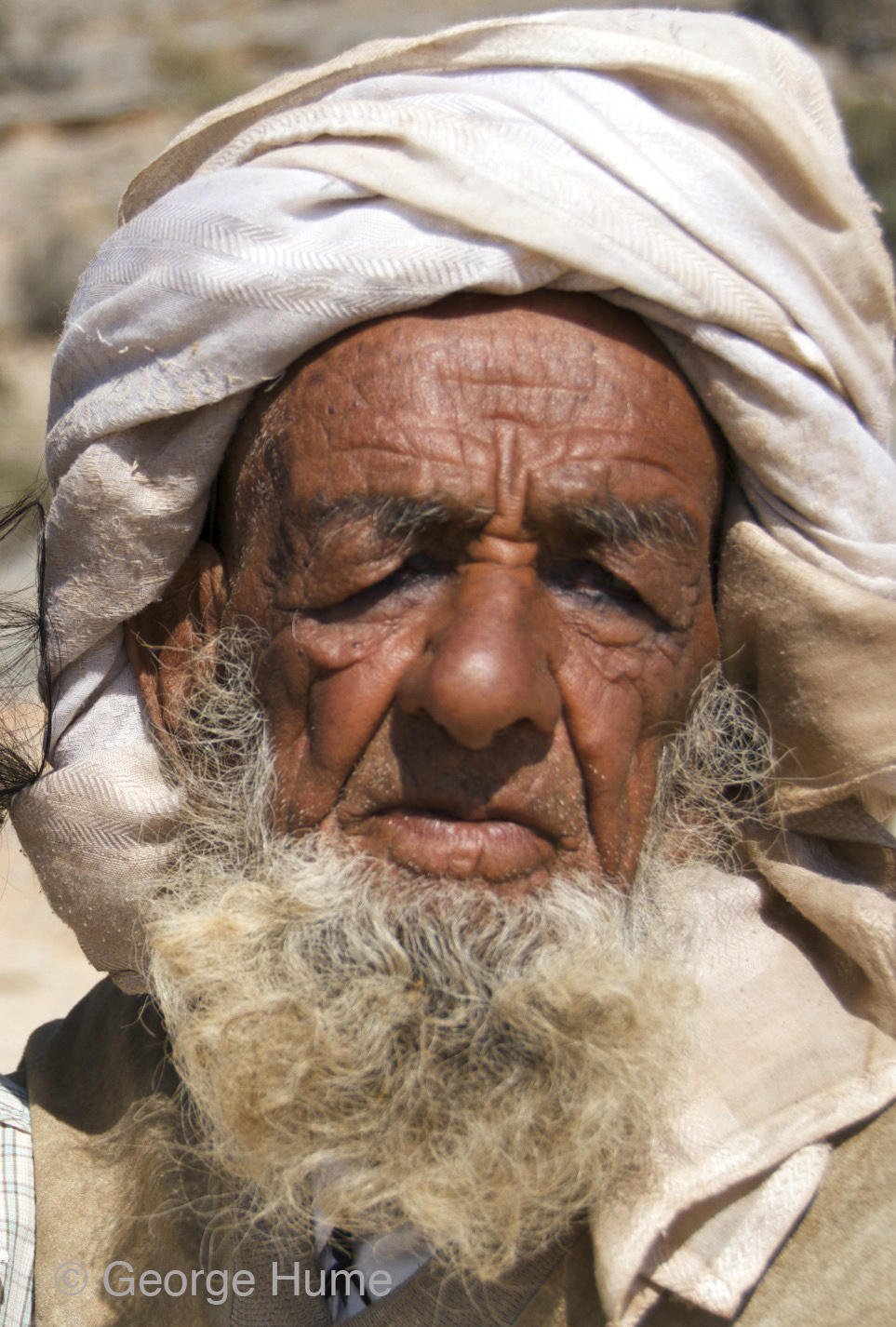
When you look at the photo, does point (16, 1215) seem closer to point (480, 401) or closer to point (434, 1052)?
point (434, 1052)

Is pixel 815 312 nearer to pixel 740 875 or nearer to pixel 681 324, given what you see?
pixel 681 324

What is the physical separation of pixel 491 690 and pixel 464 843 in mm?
226

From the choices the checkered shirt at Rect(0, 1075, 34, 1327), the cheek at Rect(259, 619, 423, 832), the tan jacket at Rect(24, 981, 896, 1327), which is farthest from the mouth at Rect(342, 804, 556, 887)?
the checkered shirt at Rect(0, 1075, 34, 1327)

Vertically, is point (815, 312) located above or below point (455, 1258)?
above

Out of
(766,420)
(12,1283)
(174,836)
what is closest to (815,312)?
(766,420)

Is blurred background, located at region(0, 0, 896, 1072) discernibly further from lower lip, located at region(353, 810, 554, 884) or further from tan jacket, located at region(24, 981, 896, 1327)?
lower lip, located at region(353, 810, 554, 884)

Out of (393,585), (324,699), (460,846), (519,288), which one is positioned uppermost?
(519,288)

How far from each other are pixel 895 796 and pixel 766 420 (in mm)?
635

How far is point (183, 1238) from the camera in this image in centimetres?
198

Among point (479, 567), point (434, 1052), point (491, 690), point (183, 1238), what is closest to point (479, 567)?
point (479, 567)

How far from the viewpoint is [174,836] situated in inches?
79.0

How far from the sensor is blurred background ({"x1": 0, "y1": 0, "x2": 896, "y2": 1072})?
11531mm

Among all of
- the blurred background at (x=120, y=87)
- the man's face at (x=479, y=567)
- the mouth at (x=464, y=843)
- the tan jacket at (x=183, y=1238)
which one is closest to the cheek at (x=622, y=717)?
the man's face at (x=479, y=567)

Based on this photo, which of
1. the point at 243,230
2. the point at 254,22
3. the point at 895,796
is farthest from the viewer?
the point at 254,22
